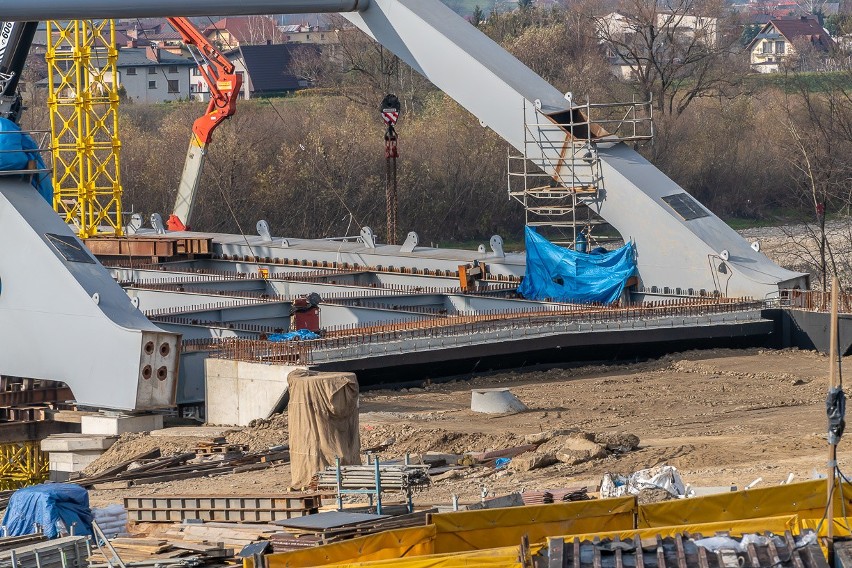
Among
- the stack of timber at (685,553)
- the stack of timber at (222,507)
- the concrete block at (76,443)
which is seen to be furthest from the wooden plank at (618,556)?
the concrete block at (76,443)

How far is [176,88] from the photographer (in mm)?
83500

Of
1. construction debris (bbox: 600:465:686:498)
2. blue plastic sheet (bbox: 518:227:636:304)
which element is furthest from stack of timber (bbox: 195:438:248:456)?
blue plastic sheet (bbox: 518:227:636:304)

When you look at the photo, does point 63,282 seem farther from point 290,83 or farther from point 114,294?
point 290,83

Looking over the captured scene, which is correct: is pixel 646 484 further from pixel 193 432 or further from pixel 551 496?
pixel 193 432

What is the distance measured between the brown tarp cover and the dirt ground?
93 cm

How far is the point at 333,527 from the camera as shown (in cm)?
1302

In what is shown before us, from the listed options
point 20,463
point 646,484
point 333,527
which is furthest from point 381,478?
point 20,463

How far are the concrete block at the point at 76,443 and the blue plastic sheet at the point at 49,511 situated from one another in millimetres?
7074

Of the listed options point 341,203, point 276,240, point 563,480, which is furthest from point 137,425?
point 341,203

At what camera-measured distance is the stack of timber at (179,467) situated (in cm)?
1925

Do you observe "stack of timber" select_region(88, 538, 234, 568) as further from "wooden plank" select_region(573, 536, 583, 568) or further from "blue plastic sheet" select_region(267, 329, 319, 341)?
"blue plastic sheet" select_region(267, 329, 319, 341)

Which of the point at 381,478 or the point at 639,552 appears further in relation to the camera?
the point at 381,478

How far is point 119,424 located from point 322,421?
696 centimetres

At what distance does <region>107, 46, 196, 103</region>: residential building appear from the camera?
8044 cm
